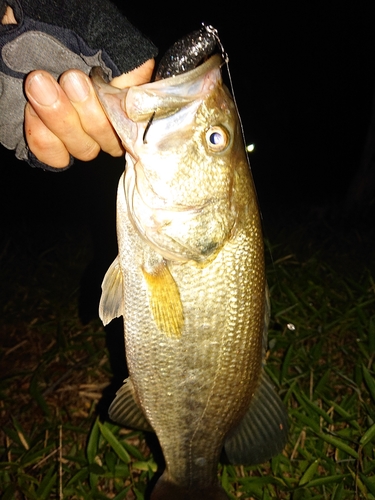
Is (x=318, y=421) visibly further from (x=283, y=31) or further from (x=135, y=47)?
(x=283, y=31)

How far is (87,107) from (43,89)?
7.6 inches

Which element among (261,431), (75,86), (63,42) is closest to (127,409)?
(261,431)

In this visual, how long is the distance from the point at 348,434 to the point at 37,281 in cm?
374

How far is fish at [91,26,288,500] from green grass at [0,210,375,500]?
0.86m

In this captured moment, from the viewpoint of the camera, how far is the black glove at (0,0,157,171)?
1.73 metres

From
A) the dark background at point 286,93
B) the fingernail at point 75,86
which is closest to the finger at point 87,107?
the fingernail at point 75,86

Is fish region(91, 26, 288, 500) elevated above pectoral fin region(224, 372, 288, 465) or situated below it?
above

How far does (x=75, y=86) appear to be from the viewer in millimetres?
1751

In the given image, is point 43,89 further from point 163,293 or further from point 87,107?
point 163,293

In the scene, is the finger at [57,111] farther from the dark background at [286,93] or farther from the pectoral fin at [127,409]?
the dark background at [286,93]

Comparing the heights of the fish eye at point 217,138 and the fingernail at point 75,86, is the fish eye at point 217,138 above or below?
below

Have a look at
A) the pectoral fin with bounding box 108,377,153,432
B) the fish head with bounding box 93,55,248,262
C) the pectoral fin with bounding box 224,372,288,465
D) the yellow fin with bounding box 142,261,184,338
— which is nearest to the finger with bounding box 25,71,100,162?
the fish head with bounding box 93,55,248,262

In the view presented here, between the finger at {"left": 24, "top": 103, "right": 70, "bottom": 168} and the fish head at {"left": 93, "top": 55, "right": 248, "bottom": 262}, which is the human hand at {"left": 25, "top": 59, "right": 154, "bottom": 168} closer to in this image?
the finger at {"left": 24, "top": 103, "right": 70, "bottom": 168}

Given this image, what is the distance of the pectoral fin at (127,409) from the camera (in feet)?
6.72
